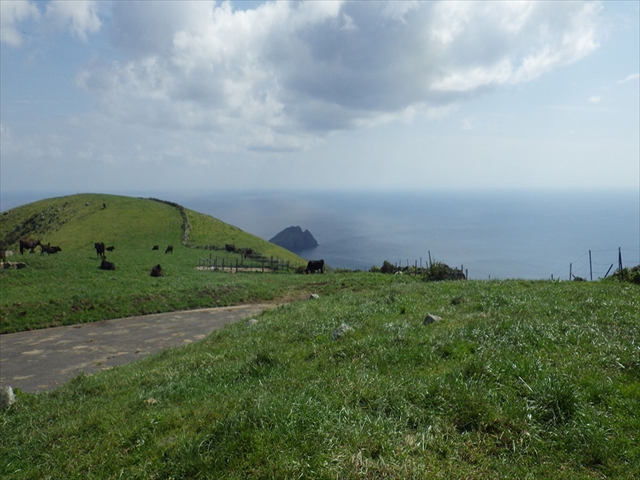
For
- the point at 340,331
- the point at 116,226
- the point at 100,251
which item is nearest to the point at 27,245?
the point at 100,251

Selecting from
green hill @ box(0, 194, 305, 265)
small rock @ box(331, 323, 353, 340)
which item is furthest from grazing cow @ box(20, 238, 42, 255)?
Answer: small rock @ box(331, 323, 353, 340)

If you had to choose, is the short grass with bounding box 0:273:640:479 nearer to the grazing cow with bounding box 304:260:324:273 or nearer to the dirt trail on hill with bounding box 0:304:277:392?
the dirt trail on hill with bounding box 0:304:277:392

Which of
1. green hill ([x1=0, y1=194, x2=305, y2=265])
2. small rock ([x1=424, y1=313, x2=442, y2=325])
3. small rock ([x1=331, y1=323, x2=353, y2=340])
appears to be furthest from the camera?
green hill ([x1=0, y1=194, x2=305, y2=265])

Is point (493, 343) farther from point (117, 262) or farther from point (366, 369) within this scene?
point (117, 262)

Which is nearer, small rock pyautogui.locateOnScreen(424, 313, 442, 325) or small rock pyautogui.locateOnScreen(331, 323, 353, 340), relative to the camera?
small rock pyautogui.locateOnScreen(331, 323, 353, 340)

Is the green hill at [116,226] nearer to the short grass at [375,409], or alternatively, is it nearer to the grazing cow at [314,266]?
the grazing cow at [314,266]

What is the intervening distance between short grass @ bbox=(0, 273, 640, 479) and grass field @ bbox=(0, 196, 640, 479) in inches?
1.2

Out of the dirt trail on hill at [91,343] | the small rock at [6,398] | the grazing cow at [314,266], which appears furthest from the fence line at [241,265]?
the small rock at [6,398]

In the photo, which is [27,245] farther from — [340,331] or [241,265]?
[340,331]

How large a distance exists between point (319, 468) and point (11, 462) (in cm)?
616

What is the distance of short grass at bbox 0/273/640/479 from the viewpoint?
588 centimetres

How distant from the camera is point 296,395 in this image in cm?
780

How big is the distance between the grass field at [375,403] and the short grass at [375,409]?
30mm

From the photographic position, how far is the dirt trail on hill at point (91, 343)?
16188mm
